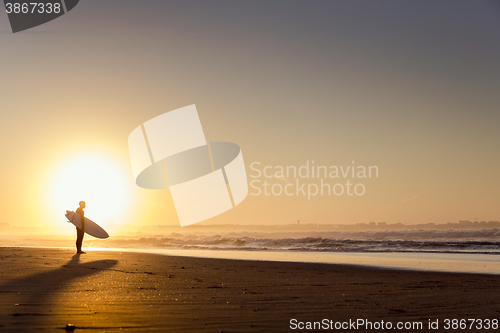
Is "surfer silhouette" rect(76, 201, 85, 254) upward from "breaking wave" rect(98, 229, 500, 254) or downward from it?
upward

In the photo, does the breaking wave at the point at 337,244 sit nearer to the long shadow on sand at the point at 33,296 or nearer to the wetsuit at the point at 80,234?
the wetsuit at the point at 80,234

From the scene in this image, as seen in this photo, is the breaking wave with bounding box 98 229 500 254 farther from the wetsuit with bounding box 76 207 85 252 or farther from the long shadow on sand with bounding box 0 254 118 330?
the long shadow on sand with bounding box 0 254 118 330

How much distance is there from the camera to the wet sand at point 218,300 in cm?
377

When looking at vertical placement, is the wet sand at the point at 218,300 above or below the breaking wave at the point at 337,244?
above

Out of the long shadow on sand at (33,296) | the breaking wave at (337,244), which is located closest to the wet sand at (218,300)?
the long shadow on sand at (33,296)

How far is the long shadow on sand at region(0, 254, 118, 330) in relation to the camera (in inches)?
147

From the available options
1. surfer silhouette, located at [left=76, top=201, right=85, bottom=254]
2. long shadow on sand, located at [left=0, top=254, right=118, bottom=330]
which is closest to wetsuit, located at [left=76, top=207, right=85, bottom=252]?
surfer silhouette, located at [left=76, top=201, right=85, bottom=254]

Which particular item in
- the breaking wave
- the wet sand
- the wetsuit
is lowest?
the breaking wave

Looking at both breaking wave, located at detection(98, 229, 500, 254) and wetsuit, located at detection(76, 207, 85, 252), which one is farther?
breaking wave, located at detection(98, 229, 500, 254)

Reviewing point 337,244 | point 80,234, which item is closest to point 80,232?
point 80,234

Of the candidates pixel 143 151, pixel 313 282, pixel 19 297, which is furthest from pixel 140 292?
pixel 143 151

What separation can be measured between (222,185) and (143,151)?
374 centimetres

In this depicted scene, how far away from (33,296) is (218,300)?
2396 millimetres

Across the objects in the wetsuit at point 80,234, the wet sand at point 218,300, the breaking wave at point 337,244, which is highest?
the wetsuit at point 80,234
